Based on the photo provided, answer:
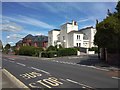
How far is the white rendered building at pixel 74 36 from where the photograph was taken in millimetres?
75250

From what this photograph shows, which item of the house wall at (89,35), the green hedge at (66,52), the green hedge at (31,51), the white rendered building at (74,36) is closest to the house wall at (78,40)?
the white rendered building at (74,36)

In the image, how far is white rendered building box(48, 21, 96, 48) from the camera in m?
75.2

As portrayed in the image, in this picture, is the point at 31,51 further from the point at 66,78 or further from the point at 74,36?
the point at 66,78

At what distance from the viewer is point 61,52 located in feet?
190

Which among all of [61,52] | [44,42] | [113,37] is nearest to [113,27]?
[113,37]

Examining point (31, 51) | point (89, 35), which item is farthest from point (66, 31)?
point (31, 51)

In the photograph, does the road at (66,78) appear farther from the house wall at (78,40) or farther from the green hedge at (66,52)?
the house wall at (78,40)

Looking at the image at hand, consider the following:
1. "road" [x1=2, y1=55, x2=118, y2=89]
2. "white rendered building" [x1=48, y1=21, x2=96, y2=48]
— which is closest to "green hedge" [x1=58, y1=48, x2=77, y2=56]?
"white rendered building" [x1=48, y1=21, x2=96, y2=48]

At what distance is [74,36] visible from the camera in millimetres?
73875

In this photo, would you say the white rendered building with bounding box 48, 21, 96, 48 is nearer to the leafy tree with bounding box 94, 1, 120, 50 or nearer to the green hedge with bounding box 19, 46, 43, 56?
the green hedge with bounding box 19, 46, 43, 56

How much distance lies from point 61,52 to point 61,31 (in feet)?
83.5

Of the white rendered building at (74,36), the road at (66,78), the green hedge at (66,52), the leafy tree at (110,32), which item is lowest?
the road at (66,78)

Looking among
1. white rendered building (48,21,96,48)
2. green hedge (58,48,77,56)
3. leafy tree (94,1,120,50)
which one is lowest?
green hedge (58,48,77,56)

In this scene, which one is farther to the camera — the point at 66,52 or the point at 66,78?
the point at 66,52
